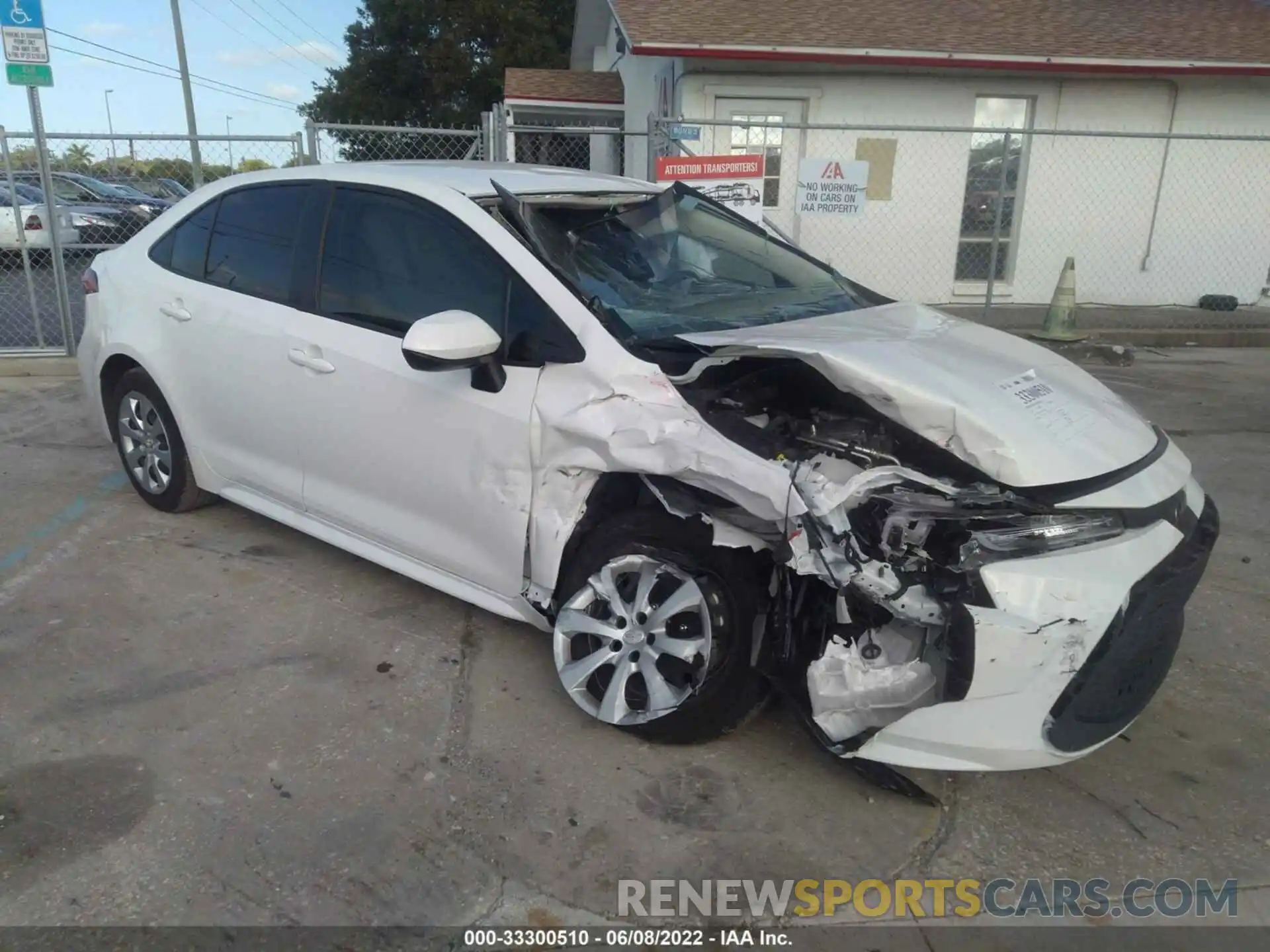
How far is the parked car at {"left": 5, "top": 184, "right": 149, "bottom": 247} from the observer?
9539 millimetres

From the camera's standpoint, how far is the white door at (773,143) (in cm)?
1138

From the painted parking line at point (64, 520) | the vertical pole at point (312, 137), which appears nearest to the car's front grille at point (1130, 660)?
the painted parking line at point (64, 520)

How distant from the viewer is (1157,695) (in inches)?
138

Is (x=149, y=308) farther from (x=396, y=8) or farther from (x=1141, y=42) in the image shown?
(x=396, y=8)

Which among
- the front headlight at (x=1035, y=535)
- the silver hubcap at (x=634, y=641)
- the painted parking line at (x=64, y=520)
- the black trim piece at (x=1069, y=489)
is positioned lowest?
the painted parking line at (x=64, y=520)

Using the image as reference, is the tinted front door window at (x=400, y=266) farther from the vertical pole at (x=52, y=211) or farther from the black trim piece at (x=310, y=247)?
the vertical pole at (x=52, y=211)

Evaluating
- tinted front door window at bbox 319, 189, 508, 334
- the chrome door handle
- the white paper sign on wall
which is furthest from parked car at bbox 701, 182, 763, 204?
the chrome door handle

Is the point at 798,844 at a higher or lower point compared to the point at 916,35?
lower

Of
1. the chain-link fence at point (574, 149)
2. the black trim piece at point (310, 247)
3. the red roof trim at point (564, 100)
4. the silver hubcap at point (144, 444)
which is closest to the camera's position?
the black trim piece at point (310, 247)

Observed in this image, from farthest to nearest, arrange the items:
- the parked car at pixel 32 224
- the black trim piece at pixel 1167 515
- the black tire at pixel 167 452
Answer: the parked car at pixel 32 224 < the black tire at pixel 167 452 < the black trim piece at pixel 1167 515

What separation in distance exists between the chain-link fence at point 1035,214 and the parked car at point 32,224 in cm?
662

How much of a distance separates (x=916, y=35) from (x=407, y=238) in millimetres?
9468

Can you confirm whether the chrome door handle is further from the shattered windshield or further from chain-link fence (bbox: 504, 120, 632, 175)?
chain-link fence (bbox: 504, 120, 632, 175)

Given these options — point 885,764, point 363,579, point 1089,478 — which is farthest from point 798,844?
point 363,579
